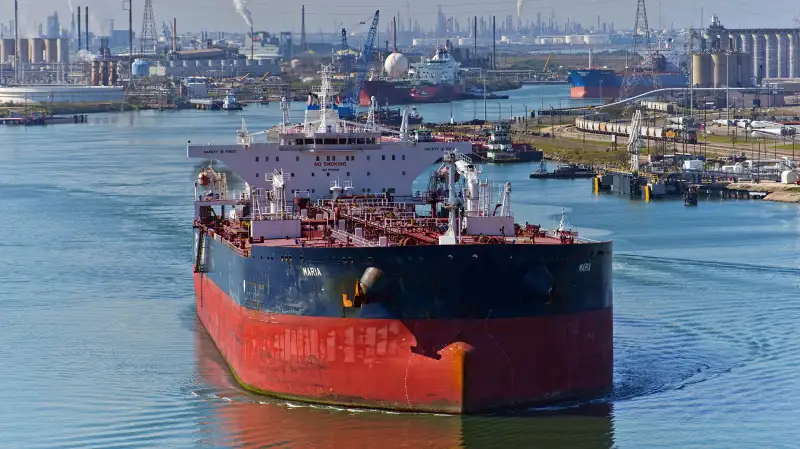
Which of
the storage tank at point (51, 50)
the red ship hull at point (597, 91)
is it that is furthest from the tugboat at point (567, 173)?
the storage tank at point (51, 50)

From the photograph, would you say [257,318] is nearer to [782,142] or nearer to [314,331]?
[314,331]

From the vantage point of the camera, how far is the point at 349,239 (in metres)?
21.3

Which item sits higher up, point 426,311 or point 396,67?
point 396,67

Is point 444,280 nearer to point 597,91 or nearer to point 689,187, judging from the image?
point 689,187

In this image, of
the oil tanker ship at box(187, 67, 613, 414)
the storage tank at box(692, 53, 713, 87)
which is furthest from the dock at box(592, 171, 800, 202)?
the storage tank at box(692, 53, 713, 87)

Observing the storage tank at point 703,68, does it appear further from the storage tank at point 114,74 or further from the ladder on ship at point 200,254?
the ladder on ship at point 200,254

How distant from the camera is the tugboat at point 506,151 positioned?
67875mm

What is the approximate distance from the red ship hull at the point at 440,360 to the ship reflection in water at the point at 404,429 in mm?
191

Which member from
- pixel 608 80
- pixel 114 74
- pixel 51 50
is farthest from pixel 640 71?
pixel 51 50

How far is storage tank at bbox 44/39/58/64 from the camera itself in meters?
196

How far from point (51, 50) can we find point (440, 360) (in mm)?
184984

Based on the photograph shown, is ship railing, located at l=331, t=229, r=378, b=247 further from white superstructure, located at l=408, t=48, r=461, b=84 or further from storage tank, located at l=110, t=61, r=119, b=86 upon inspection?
storage tank, located at l=110, t=61, r=119, b=86

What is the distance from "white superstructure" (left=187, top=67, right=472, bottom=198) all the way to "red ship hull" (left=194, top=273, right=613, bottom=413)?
5.90 metres

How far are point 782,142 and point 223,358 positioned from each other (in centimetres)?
5406
